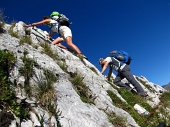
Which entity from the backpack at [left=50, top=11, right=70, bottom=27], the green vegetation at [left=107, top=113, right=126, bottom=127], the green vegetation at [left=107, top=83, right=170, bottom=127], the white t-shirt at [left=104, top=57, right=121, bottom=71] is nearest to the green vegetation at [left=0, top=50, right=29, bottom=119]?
the green vegetation at [left=107, top=113, right=126, bottom=127]

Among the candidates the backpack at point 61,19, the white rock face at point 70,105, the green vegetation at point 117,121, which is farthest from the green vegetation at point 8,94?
the backpack at point 61,19

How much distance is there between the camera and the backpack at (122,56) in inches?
497

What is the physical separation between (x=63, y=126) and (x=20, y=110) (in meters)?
1.13

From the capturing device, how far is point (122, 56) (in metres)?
12.7

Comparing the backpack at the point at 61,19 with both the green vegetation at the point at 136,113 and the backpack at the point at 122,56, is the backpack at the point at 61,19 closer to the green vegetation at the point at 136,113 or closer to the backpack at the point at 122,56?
the backpack at the point at 122,56

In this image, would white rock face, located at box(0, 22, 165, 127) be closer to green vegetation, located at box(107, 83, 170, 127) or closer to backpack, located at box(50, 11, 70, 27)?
green vegetation, located at box(107, 83, 170, 127)

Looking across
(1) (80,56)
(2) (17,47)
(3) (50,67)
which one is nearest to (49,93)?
(3) (50,67)

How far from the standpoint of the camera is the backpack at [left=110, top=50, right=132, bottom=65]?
12.6 m

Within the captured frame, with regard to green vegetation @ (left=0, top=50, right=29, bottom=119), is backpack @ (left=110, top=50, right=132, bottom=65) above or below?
above

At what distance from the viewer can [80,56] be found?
39.1 ft

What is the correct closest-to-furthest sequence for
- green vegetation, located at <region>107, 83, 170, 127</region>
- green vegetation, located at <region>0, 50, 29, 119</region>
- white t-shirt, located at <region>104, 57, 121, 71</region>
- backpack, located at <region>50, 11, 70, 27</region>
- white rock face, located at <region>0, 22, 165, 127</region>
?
1. green vegetation, located at <region>0, 50, 29, 119</region>
2. white rock face, located at <region>0, 22, 165, 127</region>
3. green vegetation, located at <region>107, 83, 170, 127</region>
4. backpack, located at <region>50, 11, 70, 27</region>
5. white t-shirt, located at <region>104, 57, 121, 71</region>

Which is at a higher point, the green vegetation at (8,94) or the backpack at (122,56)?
the backpack at (122,56)

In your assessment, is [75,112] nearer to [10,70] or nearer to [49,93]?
[49,93]

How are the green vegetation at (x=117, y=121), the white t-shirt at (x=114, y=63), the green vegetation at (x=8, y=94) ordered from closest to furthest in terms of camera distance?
the green vegetation at (x=8, y=94) → the green vegetation at (x=117, y=121) → the white t-shirt at (x=114, y=63)
